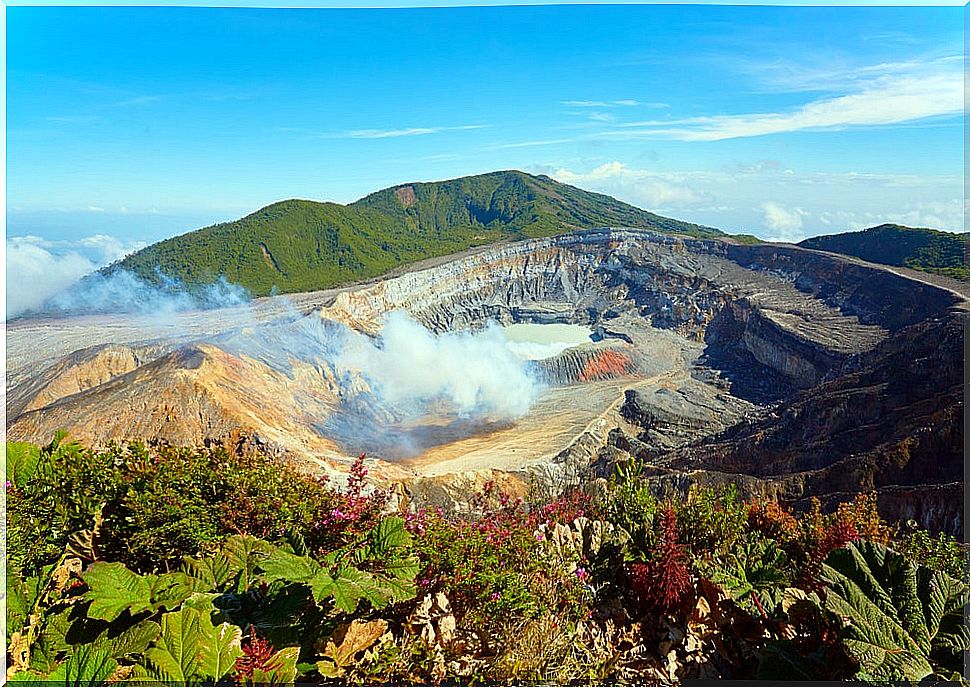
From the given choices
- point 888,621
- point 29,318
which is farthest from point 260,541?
point 29,318

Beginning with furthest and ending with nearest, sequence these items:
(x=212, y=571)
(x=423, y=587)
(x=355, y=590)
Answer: (x=423, y=587), (x=212, y=571), (x=355, y=590)

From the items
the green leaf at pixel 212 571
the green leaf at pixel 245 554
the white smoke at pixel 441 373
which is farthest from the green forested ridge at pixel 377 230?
the green leaf at pixel 212 571

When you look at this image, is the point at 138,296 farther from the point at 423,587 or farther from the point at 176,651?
the point at 176,651

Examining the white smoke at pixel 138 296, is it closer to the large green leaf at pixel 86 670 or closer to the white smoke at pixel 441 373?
the white smoke at pixel 441 373

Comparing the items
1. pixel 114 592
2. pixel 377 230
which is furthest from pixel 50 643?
pixel 377 230

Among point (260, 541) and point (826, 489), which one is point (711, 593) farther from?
point (826, 489)
